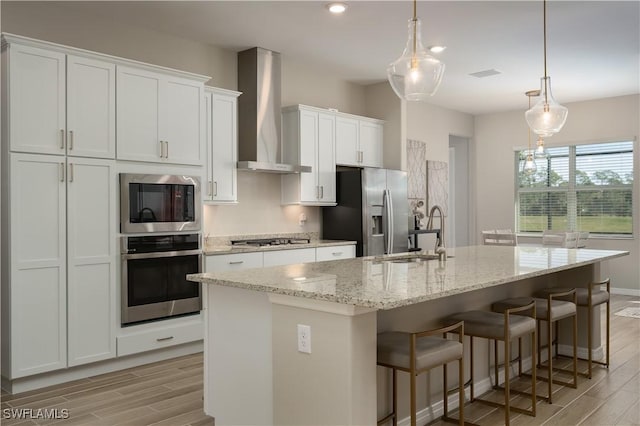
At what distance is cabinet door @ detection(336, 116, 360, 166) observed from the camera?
614 cm

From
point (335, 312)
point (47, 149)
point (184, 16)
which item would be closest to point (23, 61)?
point (47, 149)

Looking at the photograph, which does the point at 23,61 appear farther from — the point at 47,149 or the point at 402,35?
the point at 402,35

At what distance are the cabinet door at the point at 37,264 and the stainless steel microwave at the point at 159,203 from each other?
1.56 ft

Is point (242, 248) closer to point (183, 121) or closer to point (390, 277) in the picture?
point (183, 121)

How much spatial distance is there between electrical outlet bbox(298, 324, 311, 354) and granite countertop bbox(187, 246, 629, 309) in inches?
7.0

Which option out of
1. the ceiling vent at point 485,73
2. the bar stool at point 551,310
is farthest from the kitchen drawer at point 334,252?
the ceiling vent at point 485,73

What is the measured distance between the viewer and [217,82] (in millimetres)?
5336

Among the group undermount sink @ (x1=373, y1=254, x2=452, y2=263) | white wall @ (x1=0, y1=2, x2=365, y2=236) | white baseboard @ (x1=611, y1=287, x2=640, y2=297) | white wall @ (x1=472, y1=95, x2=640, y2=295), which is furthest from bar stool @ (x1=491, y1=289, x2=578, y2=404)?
white baseboard @ (x1=611, y1=287, x2=640, y2=297)

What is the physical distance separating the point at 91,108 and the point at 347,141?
3.10 meters

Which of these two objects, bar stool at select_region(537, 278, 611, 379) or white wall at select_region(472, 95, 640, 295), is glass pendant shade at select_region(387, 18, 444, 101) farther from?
white wall at select_region(472, 95, 640, 295)

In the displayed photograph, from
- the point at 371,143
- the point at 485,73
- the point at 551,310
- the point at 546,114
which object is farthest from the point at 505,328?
the point at 485,73

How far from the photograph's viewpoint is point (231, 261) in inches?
184

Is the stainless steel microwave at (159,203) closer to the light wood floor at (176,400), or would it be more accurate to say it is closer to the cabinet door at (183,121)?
the cabinet door at (183,121)

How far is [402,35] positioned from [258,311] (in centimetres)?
337
